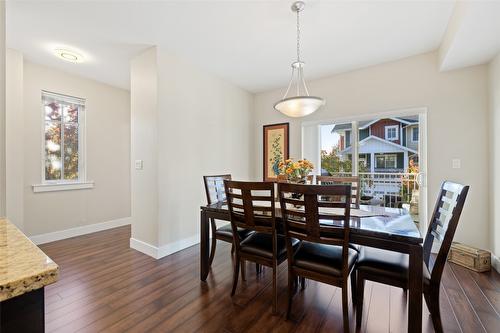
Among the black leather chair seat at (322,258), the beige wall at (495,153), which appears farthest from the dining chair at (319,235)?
the beige wall at (495,153)

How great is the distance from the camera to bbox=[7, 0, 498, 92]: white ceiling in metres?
2.13

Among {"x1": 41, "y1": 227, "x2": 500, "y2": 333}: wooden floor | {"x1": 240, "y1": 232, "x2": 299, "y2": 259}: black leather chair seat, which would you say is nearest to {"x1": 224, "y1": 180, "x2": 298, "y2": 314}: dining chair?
{"x1": 240, "y1": 232, "x2": 299, "y2": 259}: black leather chair seat

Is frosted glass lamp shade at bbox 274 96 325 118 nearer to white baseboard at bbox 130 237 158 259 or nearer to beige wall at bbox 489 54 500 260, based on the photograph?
beige wall at bbox 489 54 500 260

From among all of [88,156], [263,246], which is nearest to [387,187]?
[263,246]

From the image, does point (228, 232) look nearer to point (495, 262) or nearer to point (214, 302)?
point (214, 302)

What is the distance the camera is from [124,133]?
4.33m

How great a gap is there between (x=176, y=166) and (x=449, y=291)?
10.6 feet

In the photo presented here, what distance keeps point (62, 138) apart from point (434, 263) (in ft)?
15.7

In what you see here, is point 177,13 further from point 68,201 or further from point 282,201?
point 68,201

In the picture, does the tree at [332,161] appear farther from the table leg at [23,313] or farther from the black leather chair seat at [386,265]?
the table leg at [23,313]

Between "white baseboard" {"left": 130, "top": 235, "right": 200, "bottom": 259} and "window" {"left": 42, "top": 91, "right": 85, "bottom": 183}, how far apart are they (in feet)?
5.48

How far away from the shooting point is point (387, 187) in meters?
4.43

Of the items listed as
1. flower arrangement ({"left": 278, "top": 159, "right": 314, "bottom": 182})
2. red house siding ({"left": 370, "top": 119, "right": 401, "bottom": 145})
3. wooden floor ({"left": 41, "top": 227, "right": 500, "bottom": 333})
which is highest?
red house siding ({"left": 370, "top": 119, "right": 401, "bottom": 145})

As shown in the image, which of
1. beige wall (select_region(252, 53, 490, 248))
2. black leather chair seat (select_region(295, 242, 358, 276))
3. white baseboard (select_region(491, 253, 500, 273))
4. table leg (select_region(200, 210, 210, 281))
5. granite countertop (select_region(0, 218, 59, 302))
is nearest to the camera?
granite countertop (select_region(0, 218, 59, 302))
